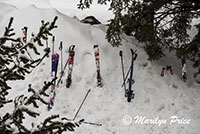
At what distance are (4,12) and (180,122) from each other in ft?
35.9

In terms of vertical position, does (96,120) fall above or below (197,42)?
below

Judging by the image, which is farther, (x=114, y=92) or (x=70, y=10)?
(x=70, y=10)

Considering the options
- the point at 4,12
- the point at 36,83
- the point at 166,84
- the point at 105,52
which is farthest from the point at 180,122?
the point at 4,12

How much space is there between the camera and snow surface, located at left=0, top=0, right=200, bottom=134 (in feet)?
19.2

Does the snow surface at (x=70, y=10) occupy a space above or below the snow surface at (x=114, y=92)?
above

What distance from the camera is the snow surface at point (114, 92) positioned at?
586 cm

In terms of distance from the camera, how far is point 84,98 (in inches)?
261

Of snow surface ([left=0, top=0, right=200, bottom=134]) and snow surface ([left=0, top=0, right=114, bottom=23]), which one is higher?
snow surface ([left=0, top=0, right=114, bottom=23])

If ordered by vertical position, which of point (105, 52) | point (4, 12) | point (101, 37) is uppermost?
point (4, 12)

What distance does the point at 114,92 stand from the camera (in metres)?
6.90

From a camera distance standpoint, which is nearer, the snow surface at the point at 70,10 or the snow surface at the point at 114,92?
the snow surface at the point at 114,92

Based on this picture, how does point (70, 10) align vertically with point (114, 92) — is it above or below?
above

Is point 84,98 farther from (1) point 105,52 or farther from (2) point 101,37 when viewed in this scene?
(2) point 101,37

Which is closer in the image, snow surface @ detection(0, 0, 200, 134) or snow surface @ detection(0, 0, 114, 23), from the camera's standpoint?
snow surface @ detection(0, 0, 200, 134)
